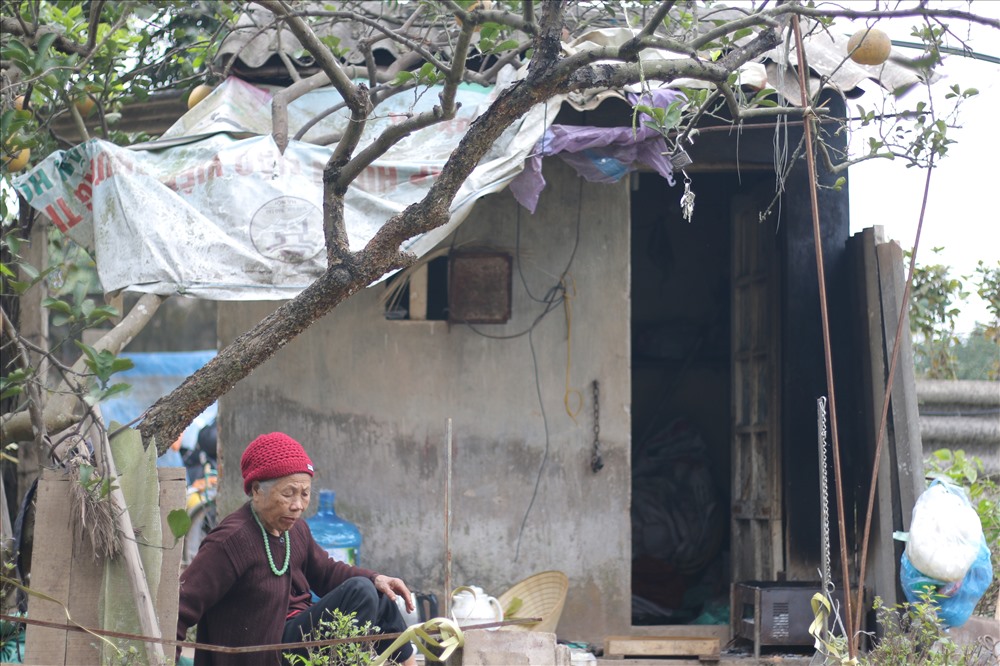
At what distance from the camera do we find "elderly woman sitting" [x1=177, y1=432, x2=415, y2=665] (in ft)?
13.0

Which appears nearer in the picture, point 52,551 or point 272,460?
point 52,551

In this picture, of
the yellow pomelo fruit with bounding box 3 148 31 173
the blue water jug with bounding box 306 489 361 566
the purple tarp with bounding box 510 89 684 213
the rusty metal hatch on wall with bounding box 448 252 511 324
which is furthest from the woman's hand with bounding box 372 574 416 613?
the yellow pomelo fruit with bounding box 3 148 31 173

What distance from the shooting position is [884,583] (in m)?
5.61

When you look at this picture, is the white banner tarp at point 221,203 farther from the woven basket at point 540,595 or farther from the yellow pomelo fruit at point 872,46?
the woven basket at point 540,595

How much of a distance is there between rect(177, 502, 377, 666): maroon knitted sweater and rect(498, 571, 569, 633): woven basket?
62.8 inches

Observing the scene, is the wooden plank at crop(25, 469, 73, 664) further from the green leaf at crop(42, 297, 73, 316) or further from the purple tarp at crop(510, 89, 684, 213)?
the purple tarp at crop(510, 89, 684, 213)

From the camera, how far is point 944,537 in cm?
507

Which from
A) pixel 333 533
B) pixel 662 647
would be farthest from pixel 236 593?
pixel 662 647

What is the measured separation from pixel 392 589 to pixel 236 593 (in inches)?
22.0

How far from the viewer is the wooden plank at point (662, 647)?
5613 millimetres

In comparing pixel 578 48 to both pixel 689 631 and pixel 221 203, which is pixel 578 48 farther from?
pixel 689 631

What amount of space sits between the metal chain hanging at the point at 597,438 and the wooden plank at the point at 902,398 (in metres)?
1.51

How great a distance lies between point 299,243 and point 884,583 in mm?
3296

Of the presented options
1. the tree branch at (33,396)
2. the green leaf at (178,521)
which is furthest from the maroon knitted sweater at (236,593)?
the tree branch at (33,396)
